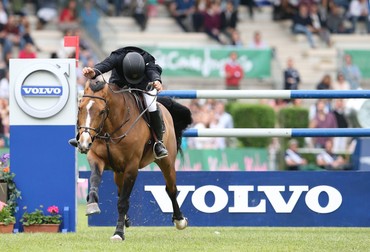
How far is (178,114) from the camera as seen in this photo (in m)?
13.6

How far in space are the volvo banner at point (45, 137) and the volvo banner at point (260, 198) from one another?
2.96 ft

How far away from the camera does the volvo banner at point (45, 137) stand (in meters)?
12.7

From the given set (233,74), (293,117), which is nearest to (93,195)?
(293,117)

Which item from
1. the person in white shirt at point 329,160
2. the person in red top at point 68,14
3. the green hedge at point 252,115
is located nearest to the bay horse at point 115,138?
the person in white shirt at point 329,160

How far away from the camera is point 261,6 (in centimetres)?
3331

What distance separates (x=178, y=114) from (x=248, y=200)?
1315 millimetres

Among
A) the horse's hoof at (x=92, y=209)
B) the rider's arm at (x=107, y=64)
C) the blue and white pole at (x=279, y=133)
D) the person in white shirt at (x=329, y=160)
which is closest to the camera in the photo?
the horse's hoof at (x=92, y=209)

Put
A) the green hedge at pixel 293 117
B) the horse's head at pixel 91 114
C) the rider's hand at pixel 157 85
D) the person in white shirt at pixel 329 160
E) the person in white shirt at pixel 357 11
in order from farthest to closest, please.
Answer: the person in white shirt at pixel 357 11 < the green hedge at pixel 293 117 < the person in white shirt at pixel 329 160 < the rider's hand at pixel 157 85 < the horse's head at pixel 91 114

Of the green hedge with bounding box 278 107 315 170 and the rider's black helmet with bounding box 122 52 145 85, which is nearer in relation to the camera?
the rider's black helmet with bounding box 122 52 145 85

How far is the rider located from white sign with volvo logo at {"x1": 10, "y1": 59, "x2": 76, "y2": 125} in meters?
0.53

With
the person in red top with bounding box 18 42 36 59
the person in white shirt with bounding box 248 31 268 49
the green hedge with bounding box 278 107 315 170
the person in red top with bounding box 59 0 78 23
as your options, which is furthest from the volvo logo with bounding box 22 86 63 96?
the person in white shirt with bounding box 248 31 268 49

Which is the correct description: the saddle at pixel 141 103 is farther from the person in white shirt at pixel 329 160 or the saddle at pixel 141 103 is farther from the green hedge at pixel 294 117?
the green hedge at pixel 294 117

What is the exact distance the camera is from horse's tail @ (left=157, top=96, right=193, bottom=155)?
44.4 feet

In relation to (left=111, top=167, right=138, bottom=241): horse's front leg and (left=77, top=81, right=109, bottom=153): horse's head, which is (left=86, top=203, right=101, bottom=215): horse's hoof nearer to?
(left=111, top=167, right=138, bottom=241): horse's front leg
